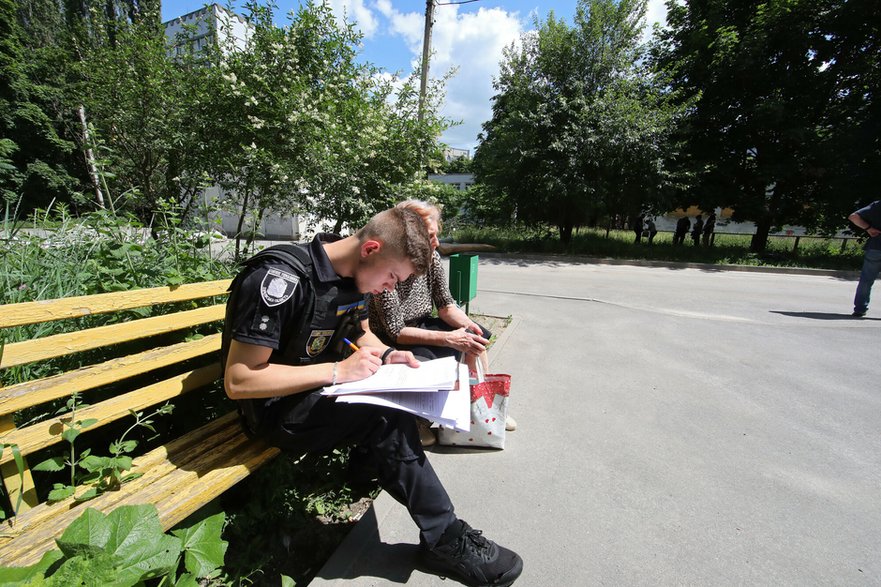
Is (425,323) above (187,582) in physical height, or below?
above

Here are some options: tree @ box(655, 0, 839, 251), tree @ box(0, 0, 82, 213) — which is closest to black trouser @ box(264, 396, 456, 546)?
tree @ box(655, 0, 839, 251)

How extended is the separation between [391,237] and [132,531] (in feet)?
4.21

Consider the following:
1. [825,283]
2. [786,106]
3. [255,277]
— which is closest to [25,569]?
[255,277]

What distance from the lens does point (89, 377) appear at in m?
1.68

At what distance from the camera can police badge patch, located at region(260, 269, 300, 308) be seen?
1.56 metres

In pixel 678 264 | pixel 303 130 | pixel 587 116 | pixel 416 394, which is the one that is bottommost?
pixel 678 264

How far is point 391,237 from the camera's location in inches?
69.2

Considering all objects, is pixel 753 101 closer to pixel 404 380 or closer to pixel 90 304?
pixel 404 380

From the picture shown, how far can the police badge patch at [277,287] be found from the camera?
5.12 feet

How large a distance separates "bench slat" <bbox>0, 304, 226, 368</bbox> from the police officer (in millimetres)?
487

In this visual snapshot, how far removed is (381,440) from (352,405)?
19 centimetres

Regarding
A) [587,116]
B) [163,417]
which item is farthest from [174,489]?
[587,116]

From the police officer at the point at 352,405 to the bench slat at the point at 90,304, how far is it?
574 mm

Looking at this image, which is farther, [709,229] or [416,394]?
[709,229]
